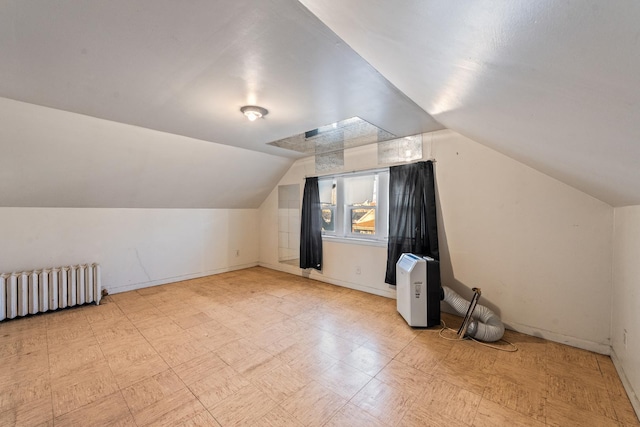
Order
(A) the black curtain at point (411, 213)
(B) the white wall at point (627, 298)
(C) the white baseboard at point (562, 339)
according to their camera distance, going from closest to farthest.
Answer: (B) the white wall at point (627, 298)
(C) the white baseboard at point (562, 339)
(A) the black curtain at point (411, 213)

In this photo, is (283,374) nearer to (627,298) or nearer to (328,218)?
(627,298)

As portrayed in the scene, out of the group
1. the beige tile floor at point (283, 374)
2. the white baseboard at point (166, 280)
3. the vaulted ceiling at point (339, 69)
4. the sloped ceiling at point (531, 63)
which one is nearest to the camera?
the sloped ceiling at point (531, 63)

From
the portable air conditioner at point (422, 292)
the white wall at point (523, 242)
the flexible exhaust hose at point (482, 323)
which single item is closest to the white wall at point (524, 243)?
the white wall at point (523, 242)

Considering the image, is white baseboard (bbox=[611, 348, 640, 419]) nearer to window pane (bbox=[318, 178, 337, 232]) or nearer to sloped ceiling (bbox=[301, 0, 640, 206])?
sloped ceiling (bbox=[301, 0, 640, 206])

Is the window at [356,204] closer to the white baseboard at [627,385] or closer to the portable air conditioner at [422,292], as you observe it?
the portable air conditioner at [422,292]

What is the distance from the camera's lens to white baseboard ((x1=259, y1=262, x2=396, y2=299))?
3.83 metres

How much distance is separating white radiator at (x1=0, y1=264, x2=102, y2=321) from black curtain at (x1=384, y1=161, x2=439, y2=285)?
4.17 metres

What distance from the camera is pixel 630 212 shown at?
1.91 m

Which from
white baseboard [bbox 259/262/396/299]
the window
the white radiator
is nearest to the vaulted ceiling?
the white radiator

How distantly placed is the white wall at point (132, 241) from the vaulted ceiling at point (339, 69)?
0.58 meters

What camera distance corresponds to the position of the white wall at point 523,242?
239 centimetres

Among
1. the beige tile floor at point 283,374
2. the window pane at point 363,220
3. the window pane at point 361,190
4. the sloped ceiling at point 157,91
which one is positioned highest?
the sloped ceiling at point 157,91

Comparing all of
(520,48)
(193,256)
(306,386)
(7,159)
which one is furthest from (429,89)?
(193,256)

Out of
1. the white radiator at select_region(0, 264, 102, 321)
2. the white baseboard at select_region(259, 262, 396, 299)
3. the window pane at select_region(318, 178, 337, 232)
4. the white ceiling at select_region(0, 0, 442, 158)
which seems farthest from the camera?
the window pane at select_region(318, 178, 337, 232)
